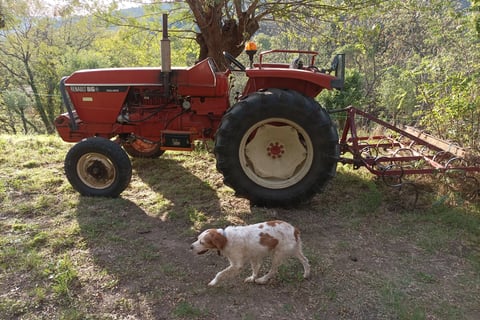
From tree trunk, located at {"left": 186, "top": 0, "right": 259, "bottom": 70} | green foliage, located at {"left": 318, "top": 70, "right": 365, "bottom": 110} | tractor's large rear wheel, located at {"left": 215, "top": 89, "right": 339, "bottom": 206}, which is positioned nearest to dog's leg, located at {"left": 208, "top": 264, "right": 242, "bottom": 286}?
tractor's large rear wheel, located at {"left": 215, "top": 89, "right": 339, "bottom": 206}

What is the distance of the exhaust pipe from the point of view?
350 cm

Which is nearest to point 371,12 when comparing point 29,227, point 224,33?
point 224,33

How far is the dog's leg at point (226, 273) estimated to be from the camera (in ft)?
7.70

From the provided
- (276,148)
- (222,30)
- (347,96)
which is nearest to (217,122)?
(276,148)

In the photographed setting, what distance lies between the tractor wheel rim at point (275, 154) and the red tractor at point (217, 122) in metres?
0.01

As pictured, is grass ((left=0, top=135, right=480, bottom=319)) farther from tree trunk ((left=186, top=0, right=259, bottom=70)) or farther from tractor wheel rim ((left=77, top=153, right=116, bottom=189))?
tree trunk ((left=186, top=0, right=259, bottom=70))

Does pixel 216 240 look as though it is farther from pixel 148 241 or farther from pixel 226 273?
pixel 148 241

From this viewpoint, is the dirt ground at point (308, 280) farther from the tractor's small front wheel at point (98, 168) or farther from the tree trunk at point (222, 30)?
the tree trunk at point (222, 30)

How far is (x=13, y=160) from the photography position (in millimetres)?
5062

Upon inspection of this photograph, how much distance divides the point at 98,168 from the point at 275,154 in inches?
72.1

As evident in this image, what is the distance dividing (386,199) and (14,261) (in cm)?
345

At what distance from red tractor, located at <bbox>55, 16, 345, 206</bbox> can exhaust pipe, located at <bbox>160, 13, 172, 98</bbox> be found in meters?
0.01

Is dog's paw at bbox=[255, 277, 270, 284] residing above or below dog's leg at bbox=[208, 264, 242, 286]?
below

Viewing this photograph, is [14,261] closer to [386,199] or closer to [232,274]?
[232,274]
